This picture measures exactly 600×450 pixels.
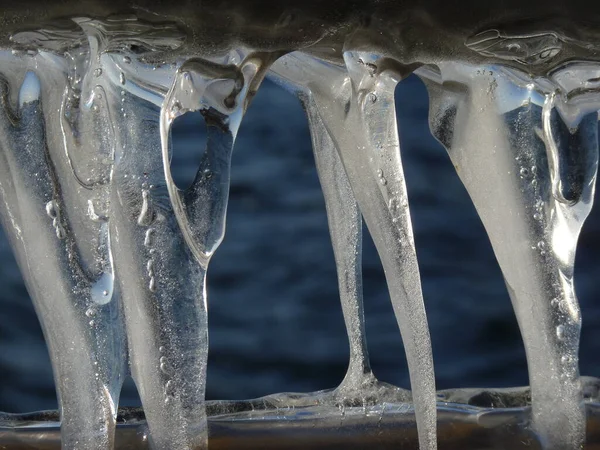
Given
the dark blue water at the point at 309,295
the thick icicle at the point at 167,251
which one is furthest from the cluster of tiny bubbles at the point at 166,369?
the dark blue water at the point at 309,295

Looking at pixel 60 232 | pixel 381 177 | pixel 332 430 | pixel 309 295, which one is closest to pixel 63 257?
pixel 60 232

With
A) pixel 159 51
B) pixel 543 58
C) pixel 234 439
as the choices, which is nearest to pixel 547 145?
pixel 543 58

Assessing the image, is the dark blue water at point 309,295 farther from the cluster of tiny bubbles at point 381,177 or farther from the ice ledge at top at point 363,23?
the ice ledge at top at point 363,23

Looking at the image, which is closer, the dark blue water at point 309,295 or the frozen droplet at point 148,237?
the frozen droplet at point 148,237

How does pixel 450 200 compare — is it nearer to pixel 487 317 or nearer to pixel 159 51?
pixel 487 317

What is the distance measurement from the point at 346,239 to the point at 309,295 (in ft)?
2.78

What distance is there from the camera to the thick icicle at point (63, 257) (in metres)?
0.51

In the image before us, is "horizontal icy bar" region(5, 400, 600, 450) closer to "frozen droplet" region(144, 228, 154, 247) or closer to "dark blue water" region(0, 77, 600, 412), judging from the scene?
"frozen droplet" region(144, 228, 154, 247)

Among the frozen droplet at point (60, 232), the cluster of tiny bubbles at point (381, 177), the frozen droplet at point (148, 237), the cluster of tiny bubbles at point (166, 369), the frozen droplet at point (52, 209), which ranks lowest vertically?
the cluster of tiny bubbles at point (166, 369)

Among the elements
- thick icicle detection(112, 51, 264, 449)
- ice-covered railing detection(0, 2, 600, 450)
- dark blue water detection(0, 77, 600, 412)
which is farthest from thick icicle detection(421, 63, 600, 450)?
dark blue water detection(0, 77, 600, 412)

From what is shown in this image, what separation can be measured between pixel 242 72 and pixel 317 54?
0.11ft

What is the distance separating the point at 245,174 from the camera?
1845 mm

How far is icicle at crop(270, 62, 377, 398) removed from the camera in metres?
0.73

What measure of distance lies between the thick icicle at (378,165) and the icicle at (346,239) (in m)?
0.12
